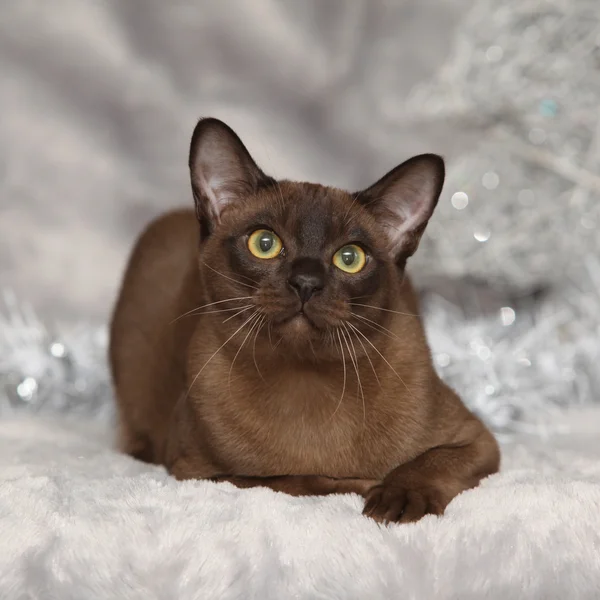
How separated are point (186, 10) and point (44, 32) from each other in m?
0.34

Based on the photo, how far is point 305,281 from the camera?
37.4 inches

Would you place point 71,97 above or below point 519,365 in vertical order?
above

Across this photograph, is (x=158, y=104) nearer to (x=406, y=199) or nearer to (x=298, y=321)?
(x=406, y=199)

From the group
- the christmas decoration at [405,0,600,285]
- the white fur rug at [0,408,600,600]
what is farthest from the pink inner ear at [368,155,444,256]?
the christmas decoration at [405,0,600,285]

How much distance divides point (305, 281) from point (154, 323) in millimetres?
575

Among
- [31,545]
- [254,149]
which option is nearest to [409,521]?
[31,545]

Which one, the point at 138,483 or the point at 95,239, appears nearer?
the point at 138,483

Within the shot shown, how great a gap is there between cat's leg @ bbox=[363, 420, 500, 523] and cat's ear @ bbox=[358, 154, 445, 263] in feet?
0.82

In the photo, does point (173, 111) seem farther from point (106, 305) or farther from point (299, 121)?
point (106, 305)

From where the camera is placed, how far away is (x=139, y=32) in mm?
2090

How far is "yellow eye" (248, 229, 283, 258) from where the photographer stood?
102 centimetres

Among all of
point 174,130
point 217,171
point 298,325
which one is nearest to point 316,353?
point 298,325

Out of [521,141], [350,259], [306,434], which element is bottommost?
[306,434]

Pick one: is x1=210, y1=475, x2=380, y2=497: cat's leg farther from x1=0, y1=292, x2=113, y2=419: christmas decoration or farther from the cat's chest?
x1=0, y1=292, x2=113, y2=419: christmas decoration
